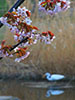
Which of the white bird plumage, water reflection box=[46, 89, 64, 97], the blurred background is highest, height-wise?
the blurred background

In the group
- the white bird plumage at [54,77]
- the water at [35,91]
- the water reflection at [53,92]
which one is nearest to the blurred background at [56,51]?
the white bird plumage at [54,77]

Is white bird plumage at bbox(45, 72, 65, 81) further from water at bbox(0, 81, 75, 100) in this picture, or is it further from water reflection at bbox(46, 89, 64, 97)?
water reflection at bbox(46, 89, 64, 97)

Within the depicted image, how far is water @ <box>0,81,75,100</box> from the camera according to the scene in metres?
6.36

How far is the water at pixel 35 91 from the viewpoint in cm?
636

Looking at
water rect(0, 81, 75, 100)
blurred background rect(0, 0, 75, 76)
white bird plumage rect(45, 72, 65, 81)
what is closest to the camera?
water rect(0, 81, 75, 100)

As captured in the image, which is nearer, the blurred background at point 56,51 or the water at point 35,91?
the water at point 35,91

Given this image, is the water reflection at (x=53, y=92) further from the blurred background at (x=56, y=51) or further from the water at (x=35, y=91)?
the blurred background at (x=56, y=51)

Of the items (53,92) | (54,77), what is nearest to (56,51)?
(54,77)

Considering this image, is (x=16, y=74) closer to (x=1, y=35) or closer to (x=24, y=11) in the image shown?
(x=1, y=35)

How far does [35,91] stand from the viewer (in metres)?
6.93

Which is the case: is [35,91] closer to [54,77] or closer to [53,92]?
[53,92]

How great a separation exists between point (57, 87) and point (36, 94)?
96 centimetres

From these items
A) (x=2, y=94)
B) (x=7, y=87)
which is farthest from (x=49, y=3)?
(x=7, y=87)

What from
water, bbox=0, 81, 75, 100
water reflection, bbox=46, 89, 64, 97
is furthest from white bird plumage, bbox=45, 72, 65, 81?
water reflection, bbox=46, 89, 64, 97
